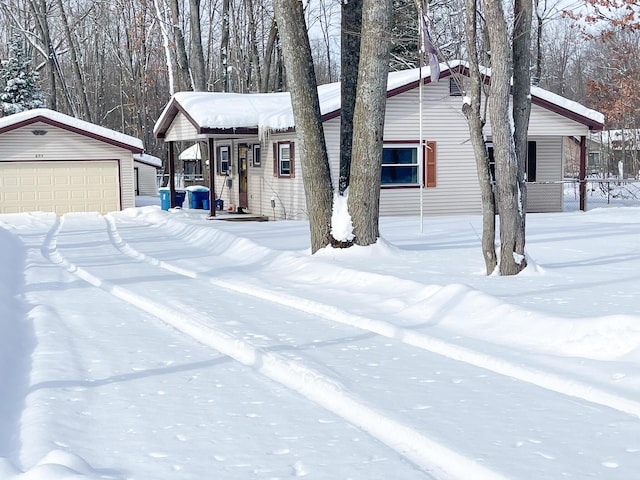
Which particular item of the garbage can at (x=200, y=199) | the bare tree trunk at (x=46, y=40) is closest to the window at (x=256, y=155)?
the garbage can at (x=200, y=199)

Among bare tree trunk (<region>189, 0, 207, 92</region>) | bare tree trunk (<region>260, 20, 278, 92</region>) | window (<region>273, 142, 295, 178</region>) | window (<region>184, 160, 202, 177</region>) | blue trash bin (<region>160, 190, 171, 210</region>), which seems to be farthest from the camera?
window (<region>184, 160, 202, 177</region>)

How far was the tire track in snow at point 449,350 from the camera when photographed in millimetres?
5754

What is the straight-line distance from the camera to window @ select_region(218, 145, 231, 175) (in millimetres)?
29712

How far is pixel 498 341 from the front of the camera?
755 cm

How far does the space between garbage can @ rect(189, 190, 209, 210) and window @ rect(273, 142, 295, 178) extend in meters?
5.68

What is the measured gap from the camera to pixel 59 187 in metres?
28.5

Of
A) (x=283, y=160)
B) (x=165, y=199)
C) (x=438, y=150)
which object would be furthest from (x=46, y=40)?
(x=438, y=150)

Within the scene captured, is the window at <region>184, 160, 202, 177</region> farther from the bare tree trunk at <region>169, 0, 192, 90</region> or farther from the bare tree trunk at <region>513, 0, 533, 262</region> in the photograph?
the bare tree trunk at <region>513, 0, 533, 262</region>

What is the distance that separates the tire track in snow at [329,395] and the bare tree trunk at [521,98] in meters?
4.56

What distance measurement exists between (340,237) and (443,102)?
11.3m

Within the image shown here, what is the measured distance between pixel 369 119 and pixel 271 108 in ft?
41.7

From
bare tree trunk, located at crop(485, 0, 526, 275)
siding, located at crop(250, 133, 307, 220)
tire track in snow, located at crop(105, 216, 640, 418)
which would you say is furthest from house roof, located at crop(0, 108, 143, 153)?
bare tree trunk, located at crop(485, 0, 526, 275)

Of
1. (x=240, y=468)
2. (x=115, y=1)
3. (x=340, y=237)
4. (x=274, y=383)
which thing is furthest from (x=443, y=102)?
(x=115, y=1)

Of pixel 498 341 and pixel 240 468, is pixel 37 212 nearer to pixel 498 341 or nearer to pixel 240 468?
pixel 498 341
